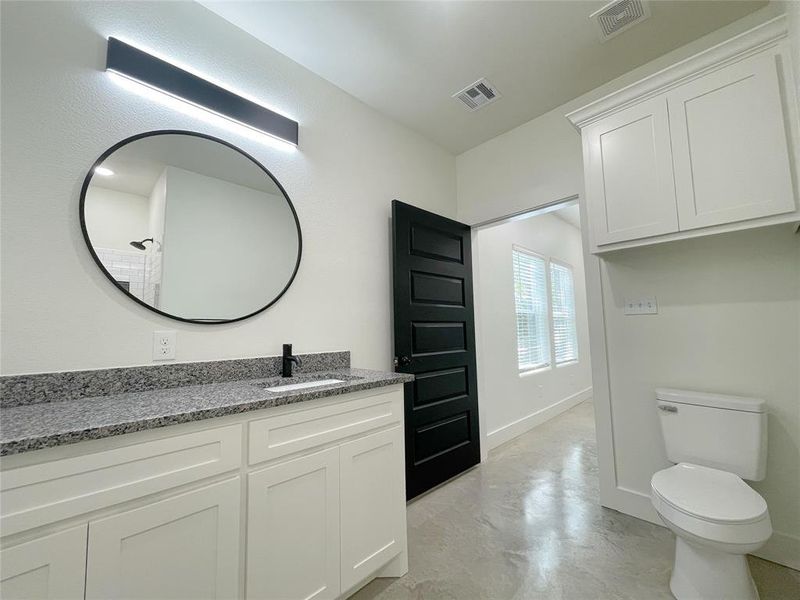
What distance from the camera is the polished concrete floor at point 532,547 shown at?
1.52m

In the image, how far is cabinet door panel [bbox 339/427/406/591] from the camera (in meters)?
1.40

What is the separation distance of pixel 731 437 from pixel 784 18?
6.49 feet

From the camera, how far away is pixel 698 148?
1.70 metres

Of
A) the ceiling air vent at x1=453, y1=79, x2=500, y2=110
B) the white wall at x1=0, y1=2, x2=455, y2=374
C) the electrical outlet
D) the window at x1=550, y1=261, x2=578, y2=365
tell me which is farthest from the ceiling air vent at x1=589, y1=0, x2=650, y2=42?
the window at x1=550, y1=261, x2=578, y2=365

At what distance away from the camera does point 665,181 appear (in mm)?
1798

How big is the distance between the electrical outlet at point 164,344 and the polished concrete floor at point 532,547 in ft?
4.65

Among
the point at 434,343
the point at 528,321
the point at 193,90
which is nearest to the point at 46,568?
the point at 193,90

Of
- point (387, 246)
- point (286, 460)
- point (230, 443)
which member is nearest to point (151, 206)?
point (230, 443)

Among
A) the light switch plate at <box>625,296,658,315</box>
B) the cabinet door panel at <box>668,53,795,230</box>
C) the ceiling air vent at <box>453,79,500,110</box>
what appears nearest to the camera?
the cabinet door panel at <box>668,53,795,230</box>

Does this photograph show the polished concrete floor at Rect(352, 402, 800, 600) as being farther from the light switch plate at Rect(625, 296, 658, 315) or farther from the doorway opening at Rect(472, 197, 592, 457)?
the light switch plate at Rect(625, 296, 658, 315)

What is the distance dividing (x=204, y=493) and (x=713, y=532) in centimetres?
192

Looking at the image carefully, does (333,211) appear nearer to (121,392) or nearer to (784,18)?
(121,392)

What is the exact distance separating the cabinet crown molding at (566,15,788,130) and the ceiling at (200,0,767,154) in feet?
1.14

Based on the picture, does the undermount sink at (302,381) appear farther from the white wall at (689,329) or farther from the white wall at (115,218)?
the white wall at (689,329)
